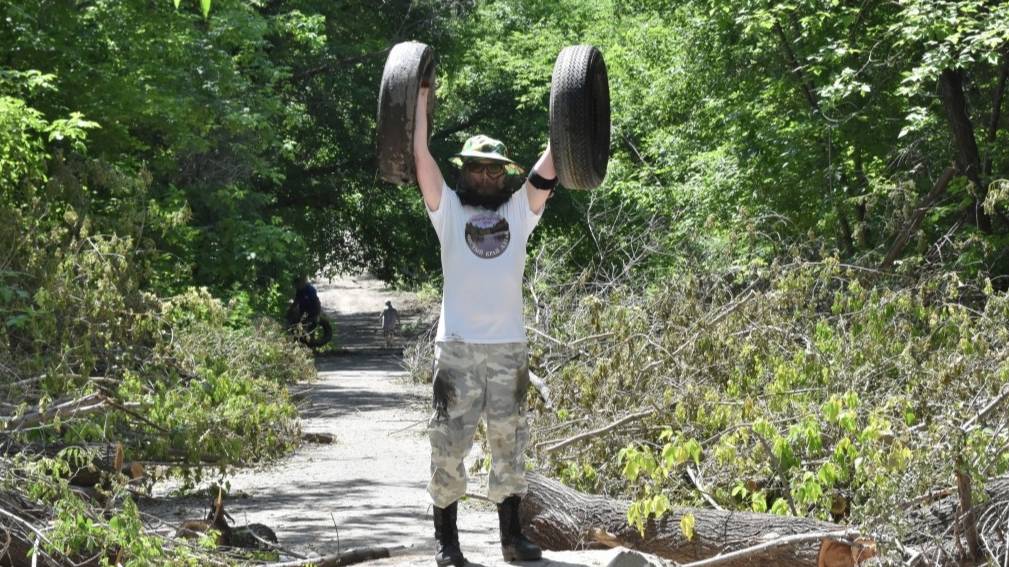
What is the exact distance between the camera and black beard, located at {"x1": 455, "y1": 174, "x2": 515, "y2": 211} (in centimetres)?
677

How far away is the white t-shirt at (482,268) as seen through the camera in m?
6.59

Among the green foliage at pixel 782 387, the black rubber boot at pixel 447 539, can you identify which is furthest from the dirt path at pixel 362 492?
the green foliage at pixel 782 387

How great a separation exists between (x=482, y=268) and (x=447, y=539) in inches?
49.6

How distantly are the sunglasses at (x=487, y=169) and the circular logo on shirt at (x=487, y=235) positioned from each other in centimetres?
22

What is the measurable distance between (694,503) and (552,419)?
1922 millimetres

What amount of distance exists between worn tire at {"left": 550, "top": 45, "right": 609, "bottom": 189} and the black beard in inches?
11.1

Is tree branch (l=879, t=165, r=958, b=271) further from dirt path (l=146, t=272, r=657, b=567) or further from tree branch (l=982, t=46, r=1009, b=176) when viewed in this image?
dirt path (l=146, t=272, r=657, b=567)

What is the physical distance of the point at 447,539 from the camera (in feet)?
22.0

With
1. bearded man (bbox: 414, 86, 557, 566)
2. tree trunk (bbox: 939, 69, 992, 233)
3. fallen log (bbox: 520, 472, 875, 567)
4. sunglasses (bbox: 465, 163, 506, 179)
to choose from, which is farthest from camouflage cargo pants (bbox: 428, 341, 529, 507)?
tree trunk (bbox: 939, 69, 992, 233)

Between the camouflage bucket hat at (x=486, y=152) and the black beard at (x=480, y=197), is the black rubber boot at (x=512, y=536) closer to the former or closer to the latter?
the black beard at (x=480, y=197)

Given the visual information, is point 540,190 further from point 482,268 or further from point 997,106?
point 997,106

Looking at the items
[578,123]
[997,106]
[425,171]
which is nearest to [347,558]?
[425,171]

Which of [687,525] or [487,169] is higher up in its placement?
[487,169]

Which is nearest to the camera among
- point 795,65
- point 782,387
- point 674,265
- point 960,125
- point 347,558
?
point 347,558
